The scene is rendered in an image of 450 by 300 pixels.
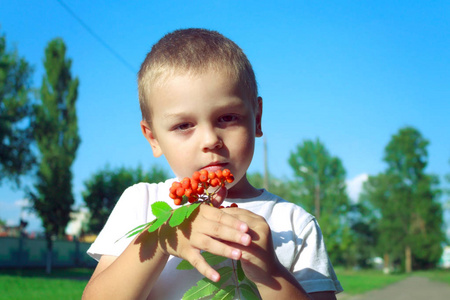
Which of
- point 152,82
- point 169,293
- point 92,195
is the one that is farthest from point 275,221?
point 92,195

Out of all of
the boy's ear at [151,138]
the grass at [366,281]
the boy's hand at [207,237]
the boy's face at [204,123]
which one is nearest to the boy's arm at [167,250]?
the boy's hand at [207,237]

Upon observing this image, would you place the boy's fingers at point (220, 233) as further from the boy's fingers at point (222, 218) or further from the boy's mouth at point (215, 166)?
the boy's mouth at point (215, 166)

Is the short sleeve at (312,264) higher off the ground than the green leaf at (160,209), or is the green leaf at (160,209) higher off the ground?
the green leaf at (160,209)

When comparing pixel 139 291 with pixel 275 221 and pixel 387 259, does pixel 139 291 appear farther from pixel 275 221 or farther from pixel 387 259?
pixel 387 259

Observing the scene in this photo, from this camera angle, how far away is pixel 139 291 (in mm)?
1453

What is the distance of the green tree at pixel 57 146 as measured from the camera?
103 ft

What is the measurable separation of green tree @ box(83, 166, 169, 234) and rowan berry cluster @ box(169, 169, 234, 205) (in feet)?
115

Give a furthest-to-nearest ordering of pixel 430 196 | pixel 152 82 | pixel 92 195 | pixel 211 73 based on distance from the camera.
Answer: pixel 430 196 → pixel 92 195 → pixel 152 82 → pixel 211 73

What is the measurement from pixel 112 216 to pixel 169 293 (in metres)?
0.45

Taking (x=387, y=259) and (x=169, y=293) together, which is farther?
(x=387, y=259)

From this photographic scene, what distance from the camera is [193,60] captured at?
1611 millimetres

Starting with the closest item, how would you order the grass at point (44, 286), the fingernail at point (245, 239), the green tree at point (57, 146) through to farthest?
1. the fingernail at point (245, 239)
2. the grass at point (44, 286)
3. the green tree at point (57, 146)

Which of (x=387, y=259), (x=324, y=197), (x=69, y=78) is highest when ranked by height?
(x=69, y=78)

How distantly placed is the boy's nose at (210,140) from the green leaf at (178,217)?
309 mm
